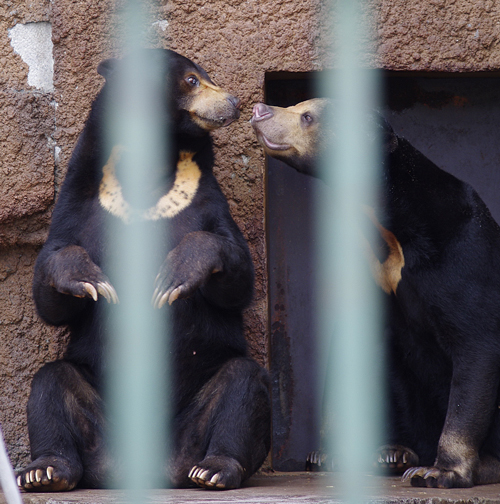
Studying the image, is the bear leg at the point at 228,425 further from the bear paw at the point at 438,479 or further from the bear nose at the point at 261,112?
the bear nose at the point at 261,112

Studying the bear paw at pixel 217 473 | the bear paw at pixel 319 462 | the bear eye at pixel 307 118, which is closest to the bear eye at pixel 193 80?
the bear eye at pixel 307 118

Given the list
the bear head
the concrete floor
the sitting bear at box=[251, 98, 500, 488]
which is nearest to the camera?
the concrete floor

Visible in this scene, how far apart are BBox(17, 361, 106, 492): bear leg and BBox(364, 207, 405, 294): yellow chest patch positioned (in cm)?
105

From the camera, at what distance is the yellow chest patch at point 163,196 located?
2504 millimetres

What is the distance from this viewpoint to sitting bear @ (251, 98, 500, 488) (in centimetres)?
237

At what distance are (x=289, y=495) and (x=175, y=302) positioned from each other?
0.76 m

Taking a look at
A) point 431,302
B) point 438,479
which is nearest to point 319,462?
point 438,479

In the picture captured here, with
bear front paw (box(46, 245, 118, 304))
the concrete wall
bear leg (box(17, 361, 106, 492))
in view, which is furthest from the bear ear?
bear leg (box(17, 361, 106, 492))

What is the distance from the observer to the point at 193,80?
8.34ft

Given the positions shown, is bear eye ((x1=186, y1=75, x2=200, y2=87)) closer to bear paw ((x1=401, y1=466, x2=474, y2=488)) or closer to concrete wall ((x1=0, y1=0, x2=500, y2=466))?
concrete wall ((x1=0, y1=0, x2=500, y2=466))

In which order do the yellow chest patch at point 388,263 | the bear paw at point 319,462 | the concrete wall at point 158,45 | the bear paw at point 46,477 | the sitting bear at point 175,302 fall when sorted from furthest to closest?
the concrete wall at point 158,45 → the bear paw at point 319,462 → the yellow chest patch at point 388,263 → the sitting bear at point 175,302 → the bear paw at point 46,477

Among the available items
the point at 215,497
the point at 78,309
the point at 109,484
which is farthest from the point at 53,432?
the point at 215,497

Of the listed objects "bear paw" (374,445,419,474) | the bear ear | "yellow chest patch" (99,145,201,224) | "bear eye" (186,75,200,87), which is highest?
the bear ear

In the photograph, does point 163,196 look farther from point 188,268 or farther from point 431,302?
point 431,302
